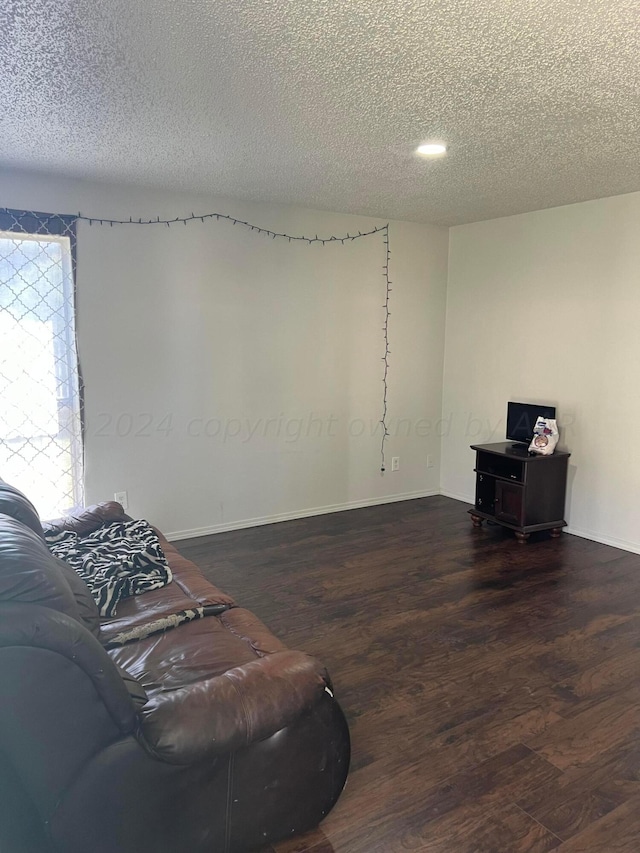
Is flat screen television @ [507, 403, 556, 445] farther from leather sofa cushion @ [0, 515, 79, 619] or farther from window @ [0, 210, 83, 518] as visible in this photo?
leather sofa cushion @ [0, 515, 79, 619]

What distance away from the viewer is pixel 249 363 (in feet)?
14.5

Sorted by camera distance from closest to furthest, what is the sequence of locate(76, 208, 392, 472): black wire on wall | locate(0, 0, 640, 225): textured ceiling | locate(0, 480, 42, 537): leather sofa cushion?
1. locate(0, 0, 640, 225): textured ceiling
2. locate(0, 480, 42, 537): leather sofa cushion
3. locate(76, 208, 392, 472): black wire on wall

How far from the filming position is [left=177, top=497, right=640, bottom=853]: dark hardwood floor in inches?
72.0

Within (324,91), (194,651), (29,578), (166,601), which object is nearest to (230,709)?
(194,651)

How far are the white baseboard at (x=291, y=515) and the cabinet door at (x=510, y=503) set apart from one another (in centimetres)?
111

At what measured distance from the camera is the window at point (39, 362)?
11.6 feet

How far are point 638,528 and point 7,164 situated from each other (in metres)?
4.57

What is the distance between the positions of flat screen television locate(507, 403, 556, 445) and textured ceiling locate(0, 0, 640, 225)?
63.9 inches

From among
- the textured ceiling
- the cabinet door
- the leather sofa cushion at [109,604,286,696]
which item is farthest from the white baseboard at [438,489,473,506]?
the leather sofa cushion at [109,604,286,696]

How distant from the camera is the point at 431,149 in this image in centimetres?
298

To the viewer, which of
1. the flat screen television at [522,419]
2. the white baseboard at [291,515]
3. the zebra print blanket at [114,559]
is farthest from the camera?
the flat screen television at [522,419]

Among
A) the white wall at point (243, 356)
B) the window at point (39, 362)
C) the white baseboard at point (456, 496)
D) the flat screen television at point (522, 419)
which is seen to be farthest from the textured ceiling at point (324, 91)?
the white baseboard at point (456, 496)

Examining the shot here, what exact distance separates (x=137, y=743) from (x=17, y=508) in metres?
1.02

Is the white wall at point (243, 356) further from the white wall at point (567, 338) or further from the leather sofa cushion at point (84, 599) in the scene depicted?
the leather sofa cushion at point (84, 599)
